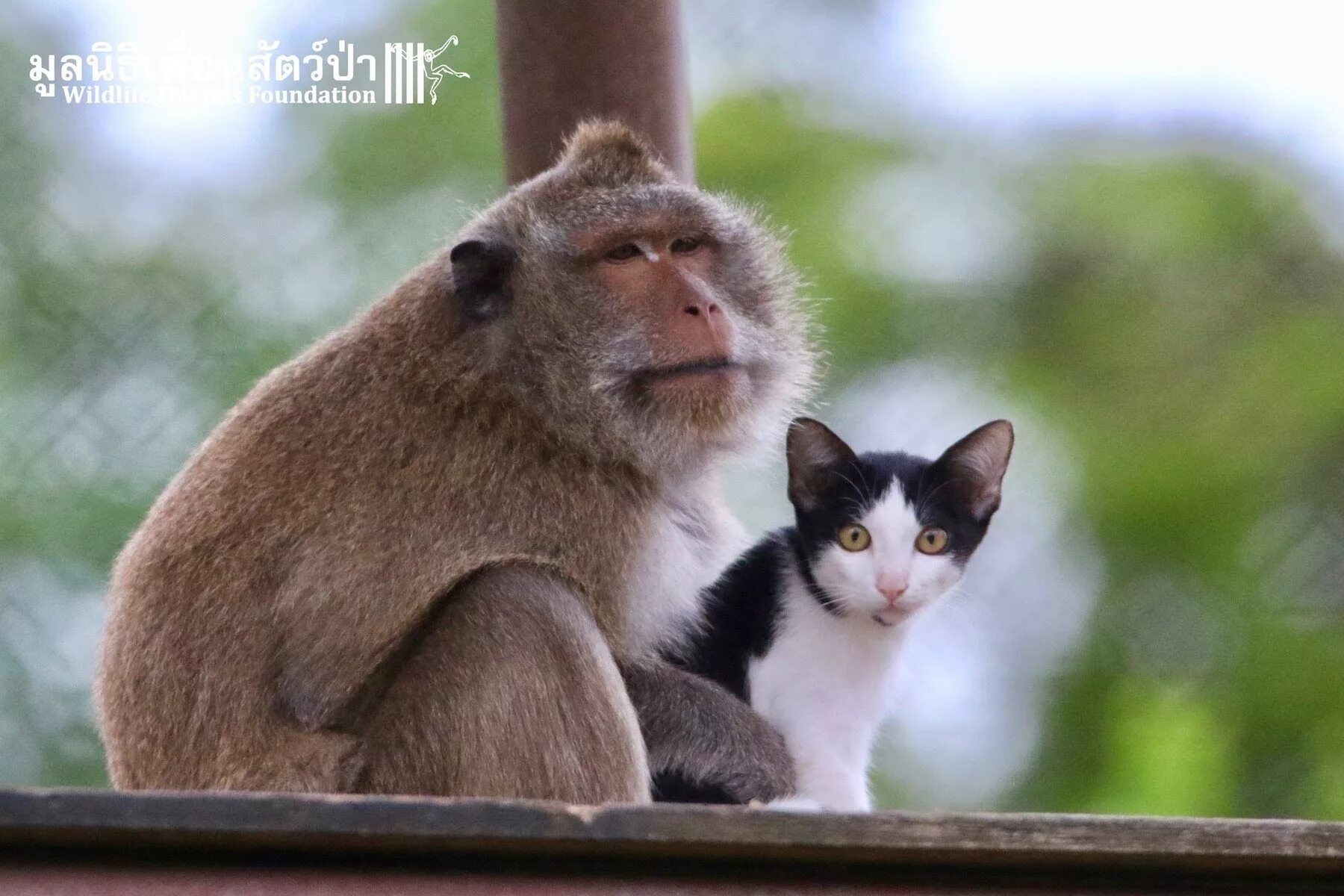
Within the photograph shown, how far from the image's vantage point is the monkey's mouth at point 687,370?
383cm

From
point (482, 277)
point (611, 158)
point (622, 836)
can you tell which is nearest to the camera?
point (622, 836)

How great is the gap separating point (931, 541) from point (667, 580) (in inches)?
21.4

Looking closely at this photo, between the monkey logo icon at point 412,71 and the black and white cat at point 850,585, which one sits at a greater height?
the monkey logo icon at point 412,71

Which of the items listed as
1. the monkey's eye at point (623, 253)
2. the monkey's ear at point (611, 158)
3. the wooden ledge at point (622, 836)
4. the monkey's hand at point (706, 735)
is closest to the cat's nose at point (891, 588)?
the monkey's hand at point (706, 735)

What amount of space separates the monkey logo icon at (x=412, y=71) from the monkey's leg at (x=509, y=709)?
4.04m

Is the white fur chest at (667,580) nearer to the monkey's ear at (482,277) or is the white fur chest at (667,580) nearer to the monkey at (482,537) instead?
the monkey at (482,537)

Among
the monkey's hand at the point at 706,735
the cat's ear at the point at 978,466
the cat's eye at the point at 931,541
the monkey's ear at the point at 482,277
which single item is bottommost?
the monkey's hand at the point at 706,735

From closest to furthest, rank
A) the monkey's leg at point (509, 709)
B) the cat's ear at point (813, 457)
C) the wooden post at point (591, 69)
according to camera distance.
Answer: the monkey's leg at point (509, 709) → the cat's ear at point (813, 457) → the wooden post at point (591, 69)

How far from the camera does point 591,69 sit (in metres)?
4.49

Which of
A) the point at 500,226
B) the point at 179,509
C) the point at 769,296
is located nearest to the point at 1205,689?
the point at 769,296

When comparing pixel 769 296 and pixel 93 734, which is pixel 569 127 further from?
pixel 93 734

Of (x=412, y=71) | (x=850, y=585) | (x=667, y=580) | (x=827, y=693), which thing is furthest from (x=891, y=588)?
(x=412, y=71)

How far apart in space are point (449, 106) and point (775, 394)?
482cm

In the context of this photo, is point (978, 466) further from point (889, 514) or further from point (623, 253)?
point (623, 253)
